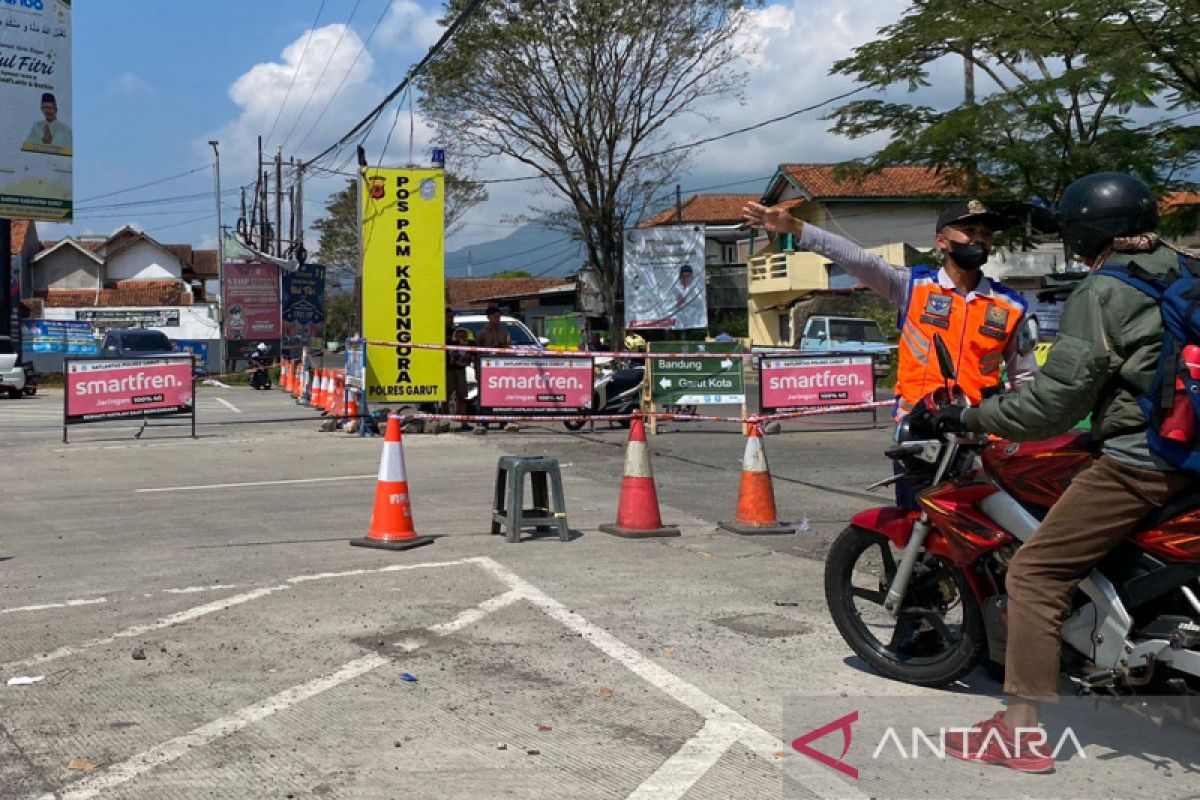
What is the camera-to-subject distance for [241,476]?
1338 cm

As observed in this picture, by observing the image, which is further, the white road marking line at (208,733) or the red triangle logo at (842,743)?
the red triangle logo at (842,743)

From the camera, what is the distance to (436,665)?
5.59 metres

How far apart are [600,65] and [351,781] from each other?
32.6m

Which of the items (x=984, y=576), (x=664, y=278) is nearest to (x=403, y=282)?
(x=984, y=576)

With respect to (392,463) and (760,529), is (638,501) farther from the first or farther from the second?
(392,463)

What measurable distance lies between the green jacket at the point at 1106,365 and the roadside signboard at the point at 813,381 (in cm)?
1345

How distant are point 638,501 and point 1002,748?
4.90 m

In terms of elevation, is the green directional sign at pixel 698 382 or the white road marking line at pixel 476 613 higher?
the green directional sign at pixel 698 382

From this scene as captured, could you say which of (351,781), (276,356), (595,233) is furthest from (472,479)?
(276,356)

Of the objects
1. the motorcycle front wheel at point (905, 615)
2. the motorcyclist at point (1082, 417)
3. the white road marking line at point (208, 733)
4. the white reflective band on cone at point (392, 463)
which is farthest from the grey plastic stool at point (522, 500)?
the motorcyclist at point (1082, 417)

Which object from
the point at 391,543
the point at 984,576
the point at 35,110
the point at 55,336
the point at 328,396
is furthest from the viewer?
the point at 55,336

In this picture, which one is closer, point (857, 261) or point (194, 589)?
point (857, 261)

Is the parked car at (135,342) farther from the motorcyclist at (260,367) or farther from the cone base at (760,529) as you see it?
the cone base at (760,529)

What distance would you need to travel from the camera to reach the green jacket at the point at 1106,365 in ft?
13.2
